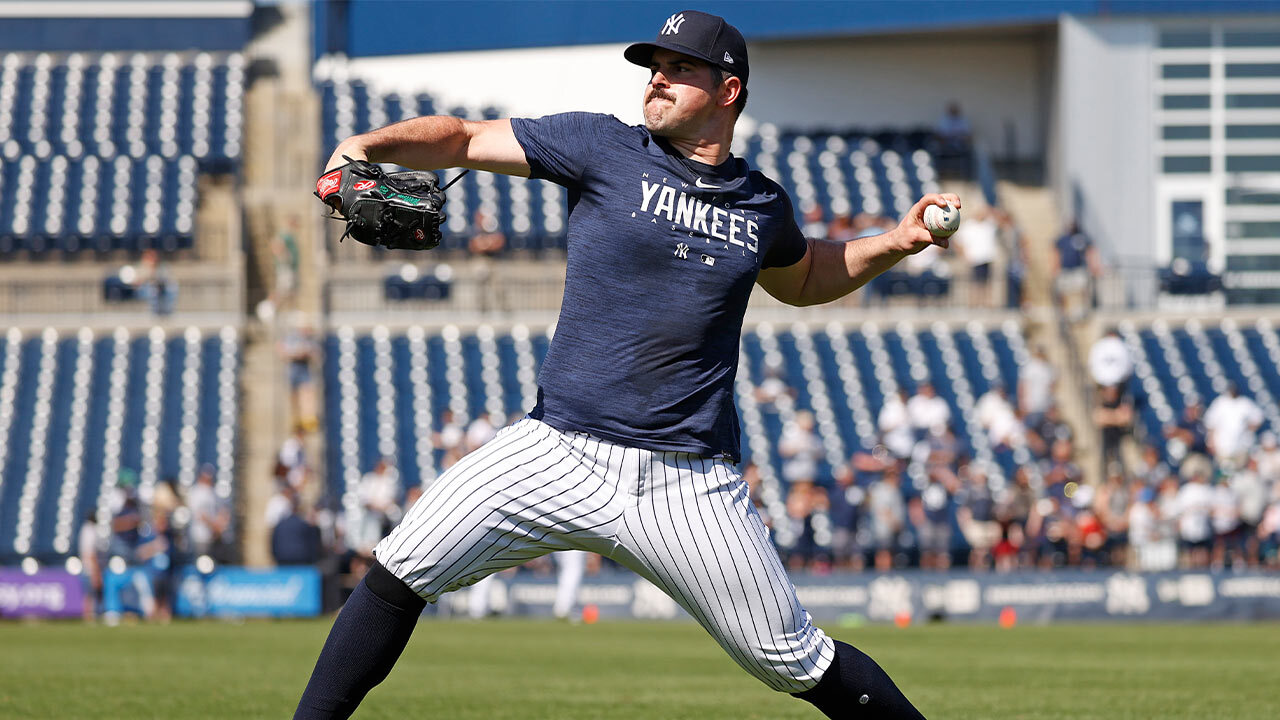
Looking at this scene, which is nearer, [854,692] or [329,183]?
[329,183]

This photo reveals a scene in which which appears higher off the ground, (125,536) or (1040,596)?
(125,536)

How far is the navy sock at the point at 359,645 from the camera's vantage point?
15.9 ft

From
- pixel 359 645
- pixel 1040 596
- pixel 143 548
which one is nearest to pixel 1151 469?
pixel 1040 596

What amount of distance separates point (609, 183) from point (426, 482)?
18156 mm

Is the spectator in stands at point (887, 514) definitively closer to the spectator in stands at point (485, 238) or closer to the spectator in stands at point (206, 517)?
the spectator in stands at point (206, 517)

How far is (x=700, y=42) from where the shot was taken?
503 cm

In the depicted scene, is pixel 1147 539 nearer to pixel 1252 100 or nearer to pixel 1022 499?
pixel 1022 499

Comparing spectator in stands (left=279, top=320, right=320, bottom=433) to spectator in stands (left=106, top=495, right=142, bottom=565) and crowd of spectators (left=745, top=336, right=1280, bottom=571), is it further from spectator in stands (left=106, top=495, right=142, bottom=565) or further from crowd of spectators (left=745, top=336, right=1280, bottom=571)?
crowd of spectators (left=745, top=336, right=1280, bottom=571)

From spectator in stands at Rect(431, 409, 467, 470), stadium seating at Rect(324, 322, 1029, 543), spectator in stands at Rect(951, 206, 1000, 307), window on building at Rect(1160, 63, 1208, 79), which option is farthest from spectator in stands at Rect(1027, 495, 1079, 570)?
window on building at Rect(1160, 63, 1208, 79)

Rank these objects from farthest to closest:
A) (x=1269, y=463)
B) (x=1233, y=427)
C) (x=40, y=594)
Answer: (x=1233, y=427) → (x=1269, y=463) → (x=40, y=594)

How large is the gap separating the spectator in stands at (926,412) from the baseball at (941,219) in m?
17.9

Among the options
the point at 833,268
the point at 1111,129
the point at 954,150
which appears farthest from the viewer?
the point at 954,150

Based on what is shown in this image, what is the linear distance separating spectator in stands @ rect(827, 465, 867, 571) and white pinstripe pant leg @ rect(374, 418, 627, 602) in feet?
54.4

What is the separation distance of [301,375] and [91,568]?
5446 millimetres
